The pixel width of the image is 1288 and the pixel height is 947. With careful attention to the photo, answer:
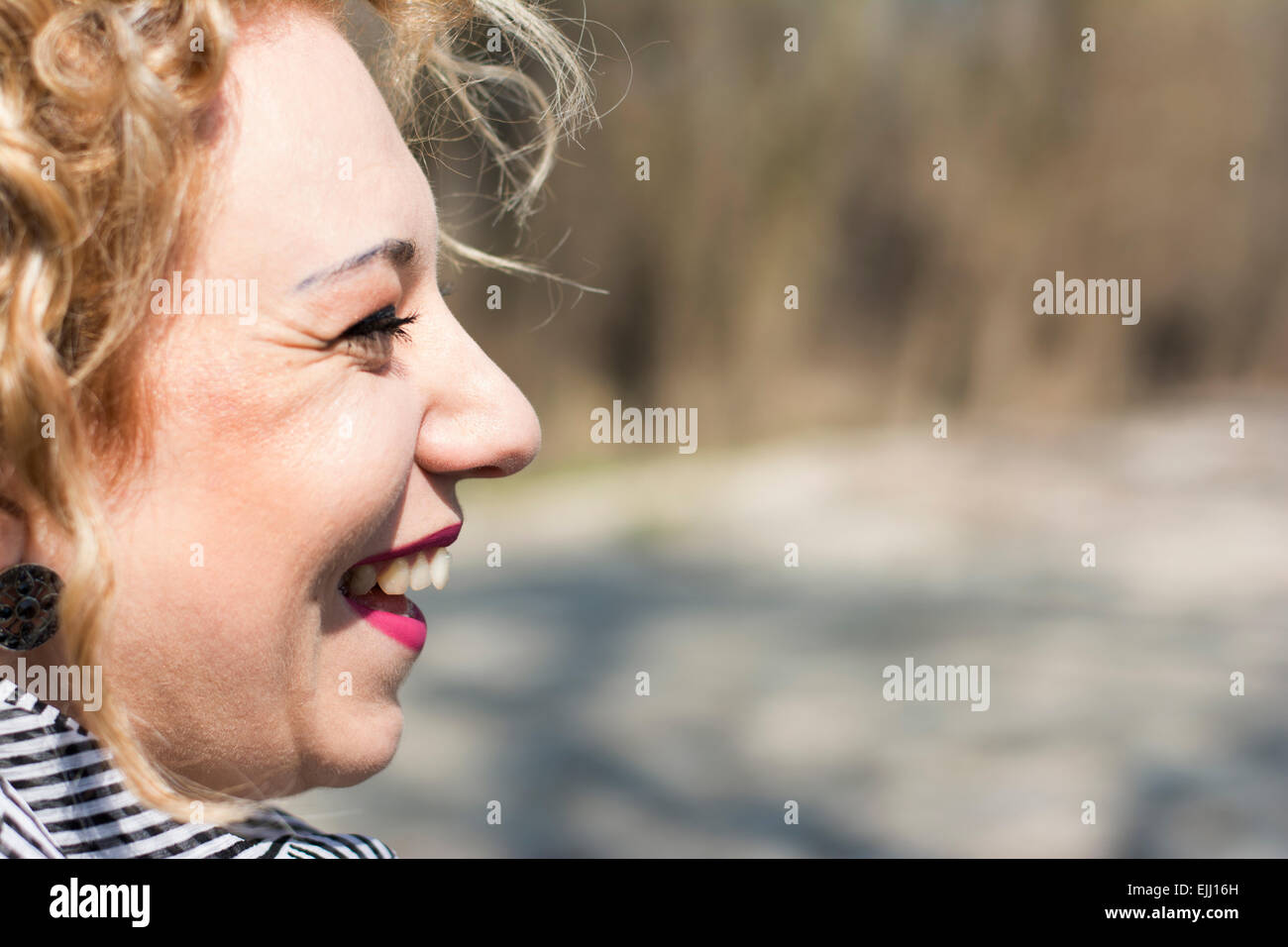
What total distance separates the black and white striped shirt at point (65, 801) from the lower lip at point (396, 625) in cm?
24

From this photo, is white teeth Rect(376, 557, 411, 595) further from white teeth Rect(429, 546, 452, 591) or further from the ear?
the ear

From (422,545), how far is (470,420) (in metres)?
0.13

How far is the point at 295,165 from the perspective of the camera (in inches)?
43.6

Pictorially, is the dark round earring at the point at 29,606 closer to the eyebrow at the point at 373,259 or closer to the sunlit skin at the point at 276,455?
the sunlit skin at the point at 276,455

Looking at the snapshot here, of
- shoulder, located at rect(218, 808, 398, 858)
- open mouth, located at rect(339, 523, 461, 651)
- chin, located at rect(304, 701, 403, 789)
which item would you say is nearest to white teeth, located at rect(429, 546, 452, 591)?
open mouth, located at rect(339, 523, 461, 651)

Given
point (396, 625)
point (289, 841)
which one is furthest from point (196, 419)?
point (289, 841)

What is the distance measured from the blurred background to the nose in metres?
4.19

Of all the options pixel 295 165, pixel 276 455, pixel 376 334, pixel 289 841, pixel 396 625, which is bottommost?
pixel 289 841

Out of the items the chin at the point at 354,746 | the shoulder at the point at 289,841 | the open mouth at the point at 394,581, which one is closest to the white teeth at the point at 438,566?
the open mouth at the point at 394,581

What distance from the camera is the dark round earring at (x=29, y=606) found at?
1.05 meters

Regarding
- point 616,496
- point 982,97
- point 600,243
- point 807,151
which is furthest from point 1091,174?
point 616,496

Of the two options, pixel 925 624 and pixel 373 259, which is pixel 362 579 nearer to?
pixel 373 259

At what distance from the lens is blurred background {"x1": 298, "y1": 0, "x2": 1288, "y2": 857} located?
A: 19.8ft

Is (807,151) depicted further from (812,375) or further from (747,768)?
(747,768)
